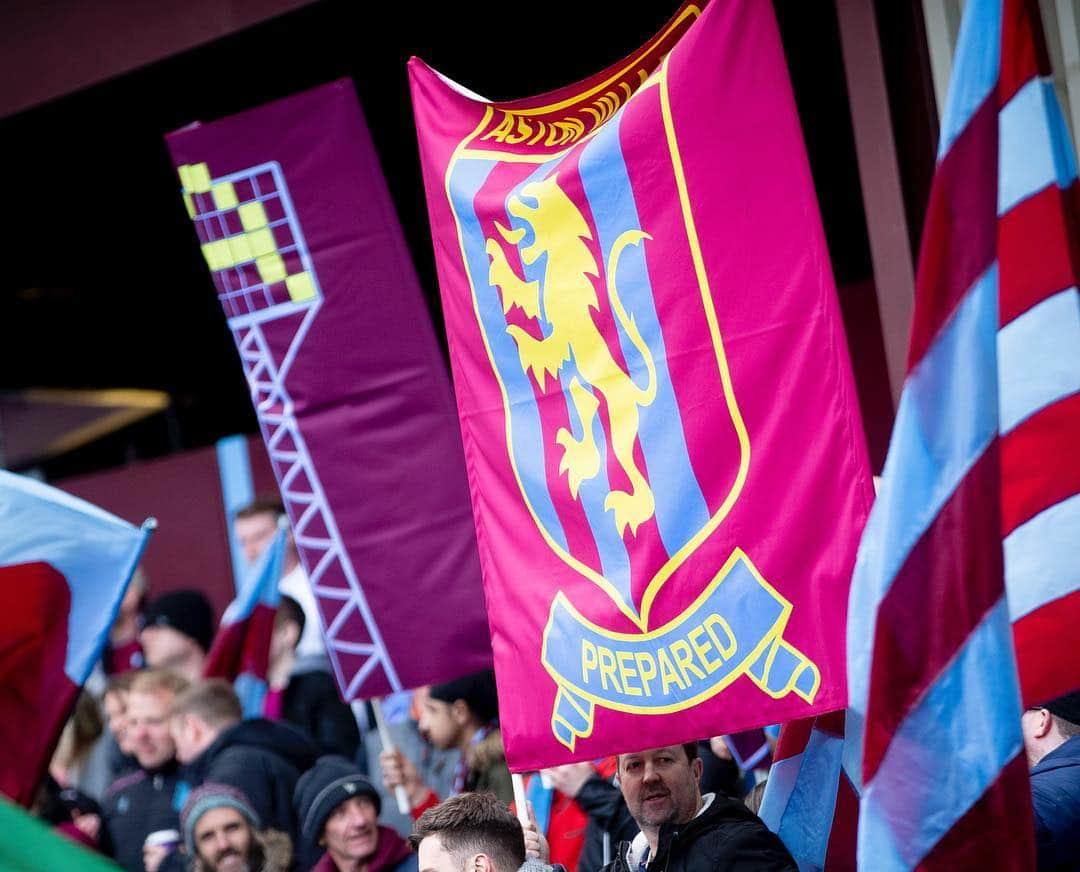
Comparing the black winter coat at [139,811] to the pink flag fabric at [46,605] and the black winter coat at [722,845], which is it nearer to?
the pink flag fabric at [46,605]

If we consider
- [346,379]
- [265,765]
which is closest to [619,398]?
[346,379]

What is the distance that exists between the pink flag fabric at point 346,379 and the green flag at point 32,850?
11.5 ft

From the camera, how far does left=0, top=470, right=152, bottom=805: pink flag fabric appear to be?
16.3ft

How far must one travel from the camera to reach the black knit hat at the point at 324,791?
5668 mm

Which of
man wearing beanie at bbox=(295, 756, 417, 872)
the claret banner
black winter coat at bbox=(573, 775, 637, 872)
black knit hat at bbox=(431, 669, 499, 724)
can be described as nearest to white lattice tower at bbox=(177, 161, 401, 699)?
man wearing beanie at bbox=(295, 756, 417, 872)

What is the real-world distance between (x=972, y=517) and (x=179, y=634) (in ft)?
18.4

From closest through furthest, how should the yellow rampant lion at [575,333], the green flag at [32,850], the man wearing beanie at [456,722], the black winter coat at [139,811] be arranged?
the green flag at [32,850], the yellow rampant lion at [575,333], the man wearing beanie at [456,722], the black winter coat at [139,811]

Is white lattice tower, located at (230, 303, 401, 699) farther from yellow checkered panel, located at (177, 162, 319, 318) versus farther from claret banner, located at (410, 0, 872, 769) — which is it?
claret banner, located at (410, 0, 872, 769)

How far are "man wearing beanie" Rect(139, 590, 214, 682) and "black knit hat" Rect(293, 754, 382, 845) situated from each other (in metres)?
2.22

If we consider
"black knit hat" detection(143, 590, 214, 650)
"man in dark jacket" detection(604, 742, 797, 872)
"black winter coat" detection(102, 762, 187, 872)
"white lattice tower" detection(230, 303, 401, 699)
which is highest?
"white lattice tower" detection(230, 303, 401, 699)

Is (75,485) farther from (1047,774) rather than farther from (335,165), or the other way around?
(1047,774)

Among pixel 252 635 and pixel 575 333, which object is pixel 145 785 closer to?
pixel 252 635

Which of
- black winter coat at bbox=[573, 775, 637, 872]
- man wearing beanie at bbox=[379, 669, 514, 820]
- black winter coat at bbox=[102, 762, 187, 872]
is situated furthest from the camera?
black winter coat at bbox=[102, 762, 187, 872]

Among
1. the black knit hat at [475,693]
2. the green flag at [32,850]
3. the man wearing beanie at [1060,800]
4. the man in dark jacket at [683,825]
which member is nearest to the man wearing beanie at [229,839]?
the black knit hat at [475,693]
